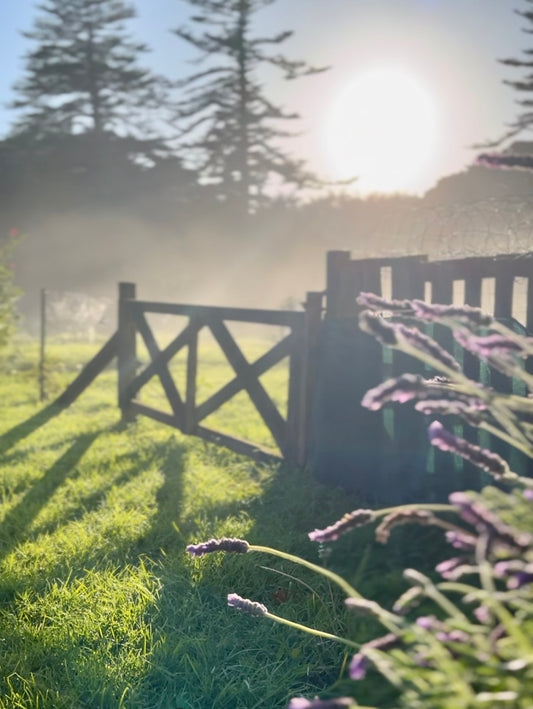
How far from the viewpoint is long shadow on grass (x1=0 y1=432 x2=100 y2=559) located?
149 inches

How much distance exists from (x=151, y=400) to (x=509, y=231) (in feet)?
19.2

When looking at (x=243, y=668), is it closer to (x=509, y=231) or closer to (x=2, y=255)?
(x=509, y=231)

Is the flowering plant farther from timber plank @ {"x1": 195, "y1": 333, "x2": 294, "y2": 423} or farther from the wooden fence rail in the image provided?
timber plank @ {"x1": 195, "y1": 333, "x2": 294, "y2": 423}

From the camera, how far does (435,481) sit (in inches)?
132

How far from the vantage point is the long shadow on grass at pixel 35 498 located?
12.4ft

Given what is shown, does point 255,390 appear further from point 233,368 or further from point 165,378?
point 165,378

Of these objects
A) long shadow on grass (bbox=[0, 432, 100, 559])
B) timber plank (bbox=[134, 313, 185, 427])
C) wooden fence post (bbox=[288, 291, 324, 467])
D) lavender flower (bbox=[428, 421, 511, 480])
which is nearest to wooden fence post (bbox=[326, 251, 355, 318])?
wooden fence post (bbox=[288, 291, 324, 467])

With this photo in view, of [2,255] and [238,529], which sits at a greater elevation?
[2,255]

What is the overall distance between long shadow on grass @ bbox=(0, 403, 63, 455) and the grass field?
2.33 feet

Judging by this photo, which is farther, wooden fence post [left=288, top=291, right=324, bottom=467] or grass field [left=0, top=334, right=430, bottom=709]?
wooden fence post [left=288, top=291, right=324, bottom=467]

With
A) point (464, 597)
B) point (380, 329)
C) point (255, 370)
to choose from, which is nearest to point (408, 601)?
point (464, 597)

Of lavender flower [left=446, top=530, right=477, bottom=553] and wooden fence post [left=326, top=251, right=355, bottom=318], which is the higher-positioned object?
wooden fence post [left=326, top=251, right=355, bottom=318]

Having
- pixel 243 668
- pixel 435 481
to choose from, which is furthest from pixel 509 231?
pixel 243 668

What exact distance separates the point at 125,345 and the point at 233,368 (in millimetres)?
2198
